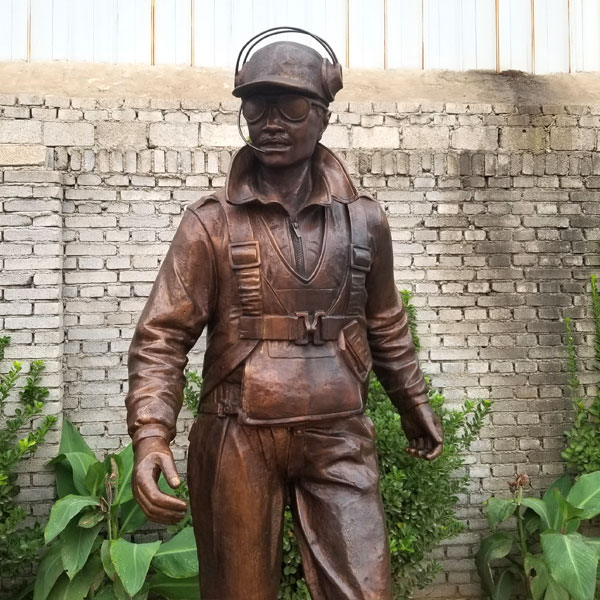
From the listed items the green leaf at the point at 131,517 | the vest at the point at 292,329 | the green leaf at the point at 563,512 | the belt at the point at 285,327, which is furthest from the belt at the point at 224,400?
the green leaf at the point at 563,512

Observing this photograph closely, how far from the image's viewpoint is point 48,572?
461cm

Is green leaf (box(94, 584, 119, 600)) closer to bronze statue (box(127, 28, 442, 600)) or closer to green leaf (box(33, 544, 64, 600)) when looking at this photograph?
green leaf (box(33, 544, 64, 600))

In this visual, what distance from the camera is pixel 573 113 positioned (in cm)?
589

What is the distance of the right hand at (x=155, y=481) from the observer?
2.09 m

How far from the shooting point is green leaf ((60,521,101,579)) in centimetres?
448

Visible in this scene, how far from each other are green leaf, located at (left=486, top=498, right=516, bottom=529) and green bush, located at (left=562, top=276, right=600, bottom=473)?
24.8 inches

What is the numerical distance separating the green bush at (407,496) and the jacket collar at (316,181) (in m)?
2.56

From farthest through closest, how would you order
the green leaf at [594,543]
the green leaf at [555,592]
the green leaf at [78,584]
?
the green leaf at [594,543] < the green leaf at [555,592] < the green leaf at [78,584]

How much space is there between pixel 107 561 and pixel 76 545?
0.21 meters

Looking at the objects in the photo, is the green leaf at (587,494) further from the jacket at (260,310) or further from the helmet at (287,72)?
the helmet at (287,72)

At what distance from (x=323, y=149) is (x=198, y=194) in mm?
2953

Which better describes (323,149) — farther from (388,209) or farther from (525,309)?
(525,309)

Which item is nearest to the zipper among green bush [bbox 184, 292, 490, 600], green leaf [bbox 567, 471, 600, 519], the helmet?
the helmet

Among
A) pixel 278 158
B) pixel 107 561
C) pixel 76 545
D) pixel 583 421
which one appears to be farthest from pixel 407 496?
pixel 278 158
